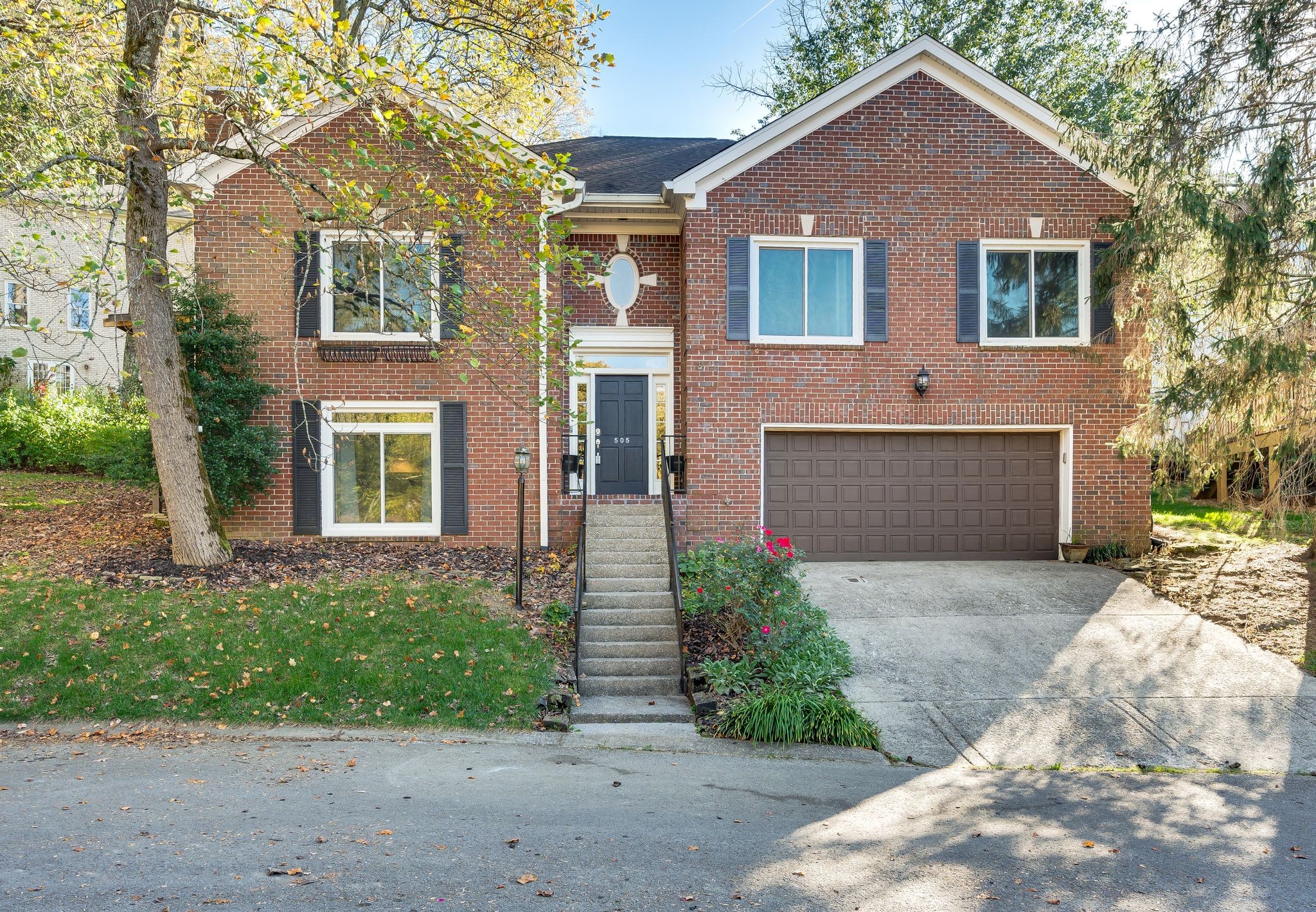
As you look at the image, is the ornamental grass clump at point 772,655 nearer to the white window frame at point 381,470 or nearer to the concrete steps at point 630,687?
the concrete steps at point 630,687

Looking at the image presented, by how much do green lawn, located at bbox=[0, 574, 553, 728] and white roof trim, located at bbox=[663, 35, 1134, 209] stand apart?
647 cm

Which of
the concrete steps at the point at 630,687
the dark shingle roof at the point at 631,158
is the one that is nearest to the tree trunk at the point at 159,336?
the concrete steps at the point at 630,687

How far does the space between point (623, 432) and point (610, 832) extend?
804cm

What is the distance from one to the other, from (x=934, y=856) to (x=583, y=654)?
4.50m

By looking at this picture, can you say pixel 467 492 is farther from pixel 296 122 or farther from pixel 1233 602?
pixel 1233 602

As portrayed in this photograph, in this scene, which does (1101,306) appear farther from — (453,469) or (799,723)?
(453,469)

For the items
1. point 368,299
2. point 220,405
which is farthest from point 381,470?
point 368,299

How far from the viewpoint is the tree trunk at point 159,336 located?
882 cm

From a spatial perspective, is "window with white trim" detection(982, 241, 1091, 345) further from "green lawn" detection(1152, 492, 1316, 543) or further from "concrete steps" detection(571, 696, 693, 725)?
"concrete steps" detection(571, 696, 693, 725)

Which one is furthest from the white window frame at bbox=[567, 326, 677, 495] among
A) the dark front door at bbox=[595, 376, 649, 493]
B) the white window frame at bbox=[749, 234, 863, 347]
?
the white window frame at bbox=[749, 234, 863, 347]

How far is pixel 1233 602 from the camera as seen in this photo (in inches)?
396

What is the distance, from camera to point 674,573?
9.09 metres

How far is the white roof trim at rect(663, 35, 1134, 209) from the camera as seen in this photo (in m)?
11.3

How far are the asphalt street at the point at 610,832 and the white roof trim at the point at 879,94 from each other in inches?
307
